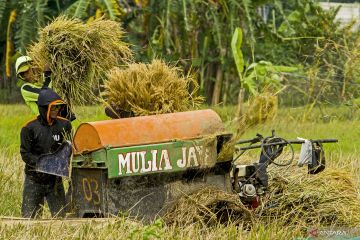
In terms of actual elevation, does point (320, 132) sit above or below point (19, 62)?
below

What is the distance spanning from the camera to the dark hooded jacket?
838 centimetres

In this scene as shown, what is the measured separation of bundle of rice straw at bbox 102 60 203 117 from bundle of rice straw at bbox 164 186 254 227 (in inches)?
28.6

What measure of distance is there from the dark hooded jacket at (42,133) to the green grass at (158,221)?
0.85 meters

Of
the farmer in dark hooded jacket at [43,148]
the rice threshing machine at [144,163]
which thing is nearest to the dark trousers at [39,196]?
the farmer in dark hooded jacket at [43,148]

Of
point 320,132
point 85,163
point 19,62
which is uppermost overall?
point 19,62

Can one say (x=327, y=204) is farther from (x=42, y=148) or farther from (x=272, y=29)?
(x=272, y=29)

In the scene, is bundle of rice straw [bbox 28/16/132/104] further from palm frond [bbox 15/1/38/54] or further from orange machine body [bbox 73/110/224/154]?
palm frond [bbox 15/1/38/54]

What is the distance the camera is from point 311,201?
8.84 m

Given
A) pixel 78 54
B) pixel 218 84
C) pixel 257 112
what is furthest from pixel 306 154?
pixel 218 84

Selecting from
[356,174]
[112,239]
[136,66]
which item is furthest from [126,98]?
[356,174]

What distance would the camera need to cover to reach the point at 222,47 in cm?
A: 2056

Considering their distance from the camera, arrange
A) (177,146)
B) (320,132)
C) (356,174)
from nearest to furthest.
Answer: (177,146) < (356,174) < (320,132)

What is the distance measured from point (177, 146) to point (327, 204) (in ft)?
5.46

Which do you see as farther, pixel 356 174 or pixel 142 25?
pixel 142 25
